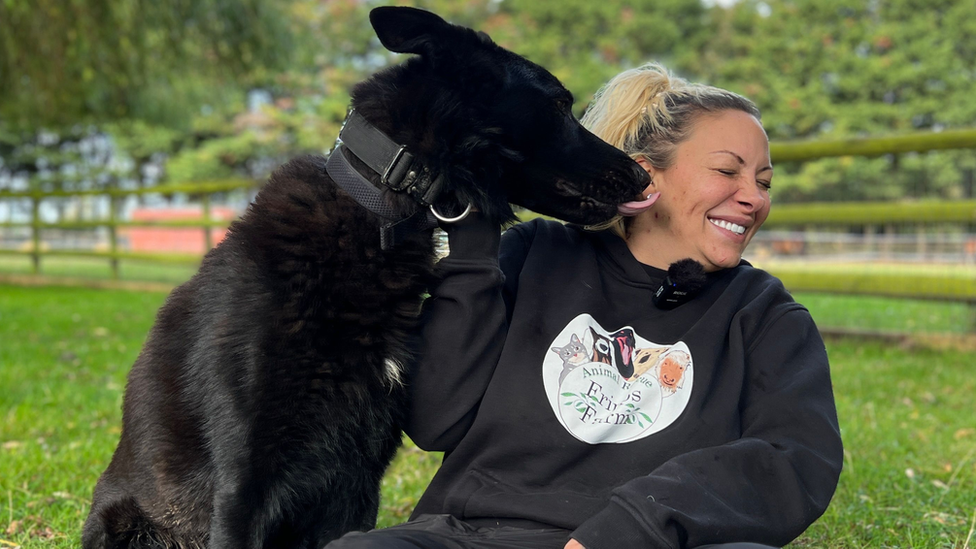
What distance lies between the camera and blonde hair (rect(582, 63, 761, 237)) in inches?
79.6

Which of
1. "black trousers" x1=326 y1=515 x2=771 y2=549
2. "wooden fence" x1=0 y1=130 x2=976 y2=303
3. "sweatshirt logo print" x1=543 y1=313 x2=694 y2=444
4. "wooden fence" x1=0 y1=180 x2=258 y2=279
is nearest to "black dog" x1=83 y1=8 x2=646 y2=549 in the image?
"black trousers" x1=326 y1=515 x2=771 y2=549

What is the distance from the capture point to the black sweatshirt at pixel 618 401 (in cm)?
158

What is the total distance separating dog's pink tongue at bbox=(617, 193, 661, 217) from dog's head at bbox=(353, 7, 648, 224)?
0.05ft

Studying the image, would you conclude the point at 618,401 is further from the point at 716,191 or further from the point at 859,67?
the point at 859,67

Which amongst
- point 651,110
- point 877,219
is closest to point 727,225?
point 651,110

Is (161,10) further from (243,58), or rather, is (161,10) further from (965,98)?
(965,98)

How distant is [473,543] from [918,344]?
5.66 metres

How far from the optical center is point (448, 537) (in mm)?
1674

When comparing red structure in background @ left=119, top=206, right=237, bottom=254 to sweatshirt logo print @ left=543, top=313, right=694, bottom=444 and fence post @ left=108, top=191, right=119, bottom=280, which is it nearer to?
fence post @ left=108, top=191, right=119, bottom=280

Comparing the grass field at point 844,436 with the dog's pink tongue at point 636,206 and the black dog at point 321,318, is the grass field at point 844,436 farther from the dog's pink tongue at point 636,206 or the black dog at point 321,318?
the dog's pink tongue at point 636,206

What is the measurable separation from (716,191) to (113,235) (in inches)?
542

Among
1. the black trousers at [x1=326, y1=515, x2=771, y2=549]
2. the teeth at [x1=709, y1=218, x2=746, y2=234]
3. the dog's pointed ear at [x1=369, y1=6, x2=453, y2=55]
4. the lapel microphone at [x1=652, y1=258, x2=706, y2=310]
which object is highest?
the dog's pointed ear at [x1=369, y1=6, x2=453, y2=55]

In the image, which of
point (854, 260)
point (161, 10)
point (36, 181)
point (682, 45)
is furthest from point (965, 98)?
point (36, 181)

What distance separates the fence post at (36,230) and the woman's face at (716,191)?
50.8 feet
